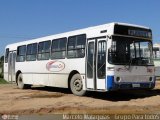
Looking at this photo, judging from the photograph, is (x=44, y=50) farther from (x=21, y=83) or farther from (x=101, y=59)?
(x=101, y=59)

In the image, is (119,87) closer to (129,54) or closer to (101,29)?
(129,54)

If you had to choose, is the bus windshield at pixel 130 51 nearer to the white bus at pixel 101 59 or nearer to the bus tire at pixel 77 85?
the white bus at pixel 101 59

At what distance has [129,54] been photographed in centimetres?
1612

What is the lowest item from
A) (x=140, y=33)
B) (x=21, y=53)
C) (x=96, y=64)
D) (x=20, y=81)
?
(x=20, y=81)

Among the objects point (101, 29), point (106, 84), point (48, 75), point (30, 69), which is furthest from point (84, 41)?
point (30, 69)

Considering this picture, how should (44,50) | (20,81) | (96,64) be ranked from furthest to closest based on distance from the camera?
(20,81), (44,50), (96,64)

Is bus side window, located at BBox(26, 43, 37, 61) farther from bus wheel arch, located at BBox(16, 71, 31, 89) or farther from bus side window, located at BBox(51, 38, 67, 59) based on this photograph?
bus side window, located at BBox(51, 38, 67, 59)

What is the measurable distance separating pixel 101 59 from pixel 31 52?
759 centimetres

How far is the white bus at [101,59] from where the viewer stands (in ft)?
51.4

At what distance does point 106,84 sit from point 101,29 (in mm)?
2315

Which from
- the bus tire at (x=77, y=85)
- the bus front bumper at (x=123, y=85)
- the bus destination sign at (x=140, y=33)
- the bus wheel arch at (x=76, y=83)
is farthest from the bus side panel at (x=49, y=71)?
the bus destination sign at (x=140, y=33)

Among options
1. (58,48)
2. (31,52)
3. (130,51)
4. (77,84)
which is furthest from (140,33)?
(31,52)

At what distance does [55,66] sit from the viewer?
1975 centimetres

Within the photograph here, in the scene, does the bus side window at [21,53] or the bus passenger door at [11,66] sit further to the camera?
the bus passenger door at [11,66]
